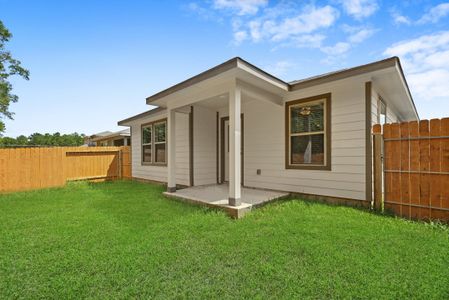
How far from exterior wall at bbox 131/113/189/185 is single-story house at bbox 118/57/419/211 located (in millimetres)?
58

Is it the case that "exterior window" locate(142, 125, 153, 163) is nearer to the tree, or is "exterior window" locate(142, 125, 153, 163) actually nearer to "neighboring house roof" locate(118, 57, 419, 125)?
"neighboring house roof" locate(118, 57, 419, 125)

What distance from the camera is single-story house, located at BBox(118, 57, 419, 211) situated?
14.1 ft

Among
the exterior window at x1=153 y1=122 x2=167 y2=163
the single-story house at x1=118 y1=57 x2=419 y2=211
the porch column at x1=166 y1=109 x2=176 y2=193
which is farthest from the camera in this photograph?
the exterior window at x1=153 y1=122 x2=167 y2=163

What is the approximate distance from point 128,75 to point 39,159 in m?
4.43

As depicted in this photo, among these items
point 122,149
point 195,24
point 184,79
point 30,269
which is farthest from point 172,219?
point 122,149

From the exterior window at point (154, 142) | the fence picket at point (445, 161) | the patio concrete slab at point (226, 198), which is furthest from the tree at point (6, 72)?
the fence picket at point (445, 161)

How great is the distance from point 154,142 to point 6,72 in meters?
15.0

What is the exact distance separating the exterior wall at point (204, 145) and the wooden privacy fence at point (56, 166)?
5.37m

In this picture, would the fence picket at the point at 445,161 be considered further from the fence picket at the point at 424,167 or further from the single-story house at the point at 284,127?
the single-story house at the point at 284,127

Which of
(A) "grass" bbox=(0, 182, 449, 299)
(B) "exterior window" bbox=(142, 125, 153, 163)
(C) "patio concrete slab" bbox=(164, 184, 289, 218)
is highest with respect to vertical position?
(B) "exterior window" bbox=(142, 125, 153, 163)

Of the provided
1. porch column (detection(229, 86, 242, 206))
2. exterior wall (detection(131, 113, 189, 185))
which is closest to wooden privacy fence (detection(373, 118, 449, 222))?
porch column (detection(229, 86, 242, 206))

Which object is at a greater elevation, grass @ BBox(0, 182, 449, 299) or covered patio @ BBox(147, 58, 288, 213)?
covered patio @ BBox(147, 58, 288, 213)

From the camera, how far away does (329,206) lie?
4.55 metres

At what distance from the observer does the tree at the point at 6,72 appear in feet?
49.6
